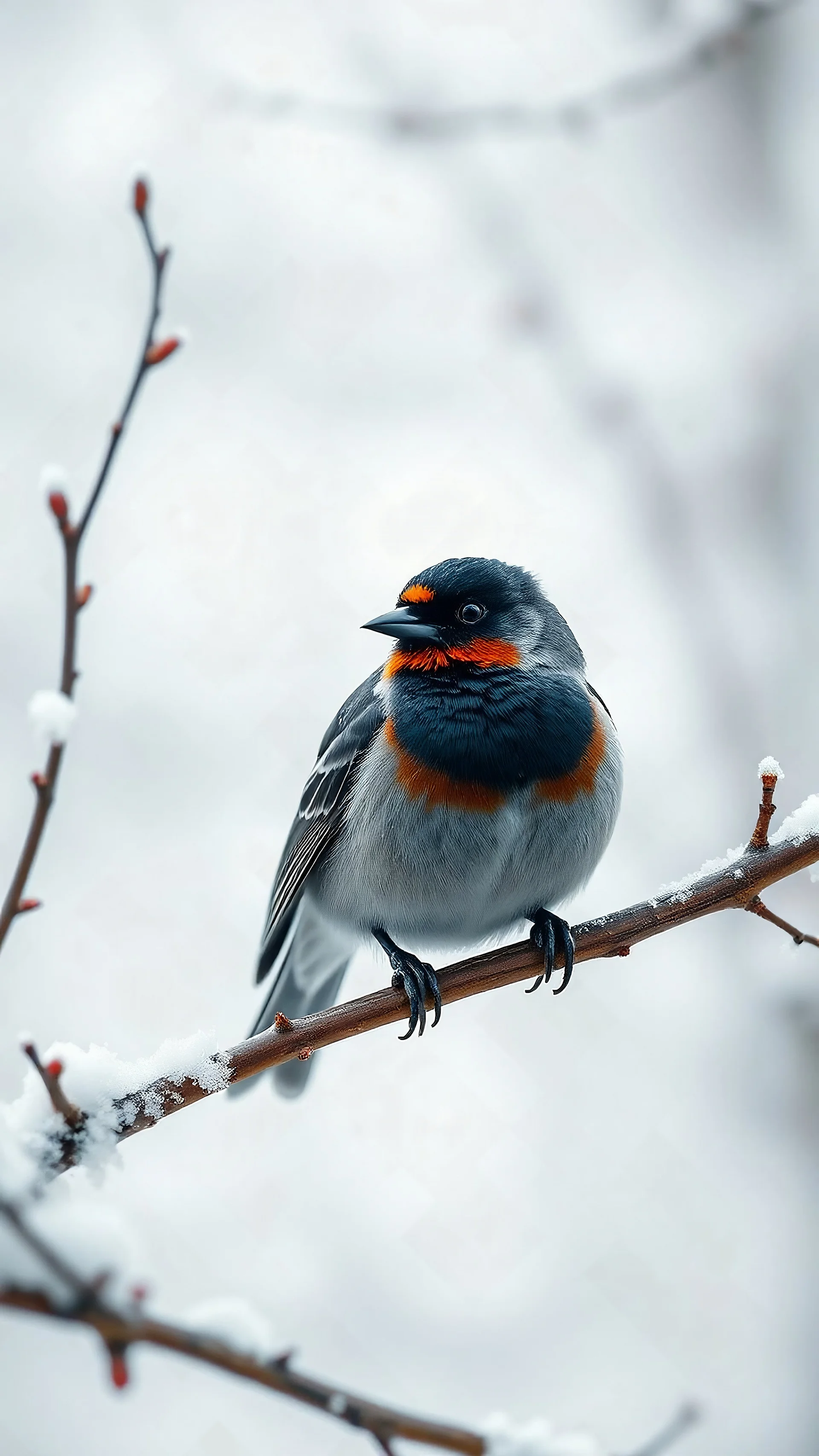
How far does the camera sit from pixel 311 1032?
12.7 feet

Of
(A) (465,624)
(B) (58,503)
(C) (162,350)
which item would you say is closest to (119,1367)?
(B) (58,503)

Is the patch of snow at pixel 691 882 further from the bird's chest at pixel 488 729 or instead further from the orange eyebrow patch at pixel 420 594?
the orange eyebrow patch at pixel 420 594

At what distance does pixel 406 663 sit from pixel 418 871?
942mm

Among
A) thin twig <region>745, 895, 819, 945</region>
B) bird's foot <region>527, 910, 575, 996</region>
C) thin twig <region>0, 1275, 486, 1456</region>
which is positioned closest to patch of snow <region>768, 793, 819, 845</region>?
thin twig <region>745, 895, 819, 945</region>

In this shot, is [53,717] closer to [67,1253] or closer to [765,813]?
[67,1253]

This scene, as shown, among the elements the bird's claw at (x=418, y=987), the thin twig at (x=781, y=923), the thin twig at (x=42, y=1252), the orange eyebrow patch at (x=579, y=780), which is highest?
the orange eyebrow patch at (x=579, y=780)

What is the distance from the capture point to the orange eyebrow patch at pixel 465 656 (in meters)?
5.29

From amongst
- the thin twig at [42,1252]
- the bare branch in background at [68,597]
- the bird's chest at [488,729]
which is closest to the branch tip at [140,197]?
the bare branch in background at [68,597]

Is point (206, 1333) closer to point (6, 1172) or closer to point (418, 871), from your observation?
point (6, 1172)

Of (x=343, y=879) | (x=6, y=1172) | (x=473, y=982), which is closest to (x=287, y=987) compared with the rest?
(x=343, y=879)

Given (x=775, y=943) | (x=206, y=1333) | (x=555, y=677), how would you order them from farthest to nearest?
(x=775, y=943), (x=555, y=677), (x=206, y=1333)

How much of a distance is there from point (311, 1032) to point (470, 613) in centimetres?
217

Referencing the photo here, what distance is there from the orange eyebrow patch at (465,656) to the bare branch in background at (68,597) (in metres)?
3.16

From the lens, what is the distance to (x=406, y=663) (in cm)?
541
